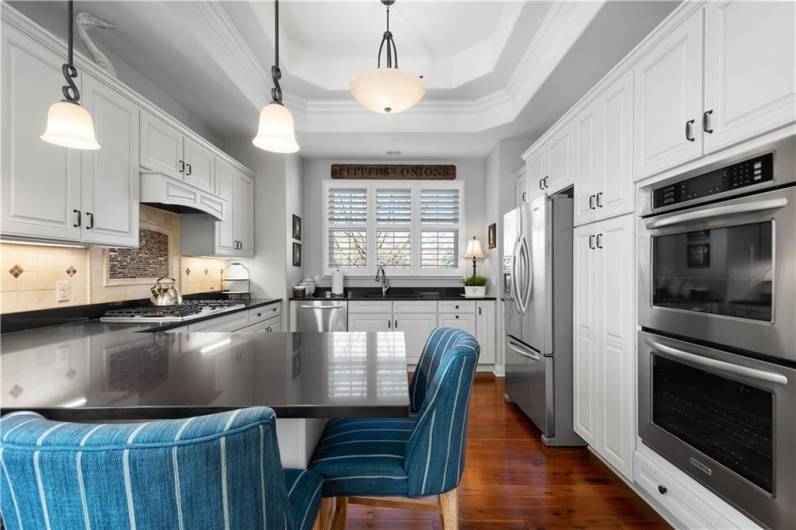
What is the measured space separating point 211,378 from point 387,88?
57.0 inches

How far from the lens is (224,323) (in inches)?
112

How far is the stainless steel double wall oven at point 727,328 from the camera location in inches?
44.1

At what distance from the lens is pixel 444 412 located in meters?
1.11

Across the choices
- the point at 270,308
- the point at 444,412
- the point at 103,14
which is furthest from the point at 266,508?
the point at 270,308

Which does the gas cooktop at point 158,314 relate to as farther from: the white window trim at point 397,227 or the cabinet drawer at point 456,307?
the cabinet drawer at point 456,307

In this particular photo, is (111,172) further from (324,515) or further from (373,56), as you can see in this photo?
(373,56)

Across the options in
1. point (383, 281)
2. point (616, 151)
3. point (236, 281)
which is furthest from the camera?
point (383, 281)

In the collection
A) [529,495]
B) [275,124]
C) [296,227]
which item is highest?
[275,124]

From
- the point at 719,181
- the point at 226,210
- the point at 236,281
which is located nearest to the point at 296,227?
the point at 236,281

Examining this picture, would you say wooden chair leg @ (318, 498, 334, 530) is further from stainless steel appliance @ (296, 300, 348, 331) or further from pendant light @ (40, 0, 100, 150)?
stainless steel appliance @ (296, 300, 348, 331)

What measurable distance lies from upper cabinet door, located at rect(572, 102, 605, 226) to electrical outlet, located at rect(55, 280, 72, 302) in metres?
3.12

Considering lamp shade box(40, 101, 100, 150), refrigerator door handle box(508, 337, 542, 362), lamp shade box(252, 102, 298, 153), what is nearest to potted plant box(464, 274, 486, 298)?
refrigerator door handle box(508, 337, 542, 362)

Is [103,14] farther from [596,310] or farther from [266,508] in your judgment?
[596,310]

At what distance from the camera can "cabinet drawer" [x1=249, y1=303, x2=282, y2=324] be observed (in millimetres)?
3434
